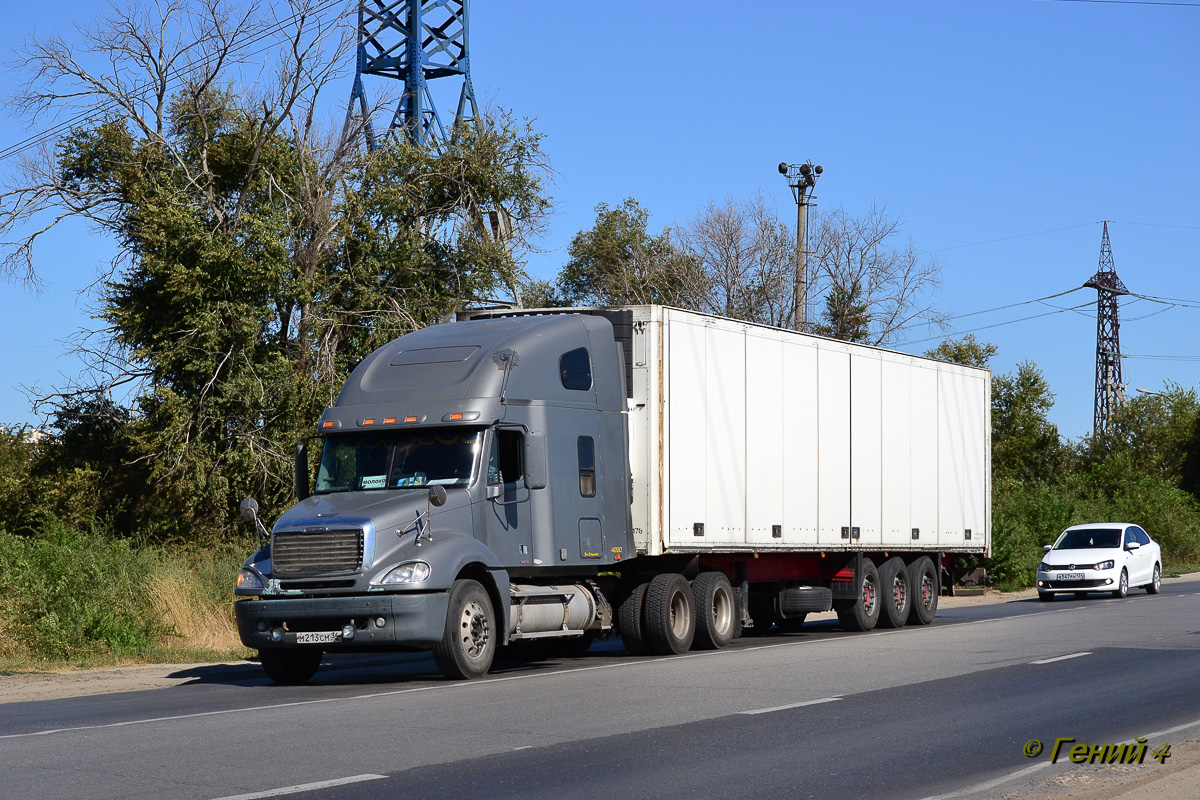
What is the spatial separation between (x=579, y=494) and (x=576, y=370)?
145cm

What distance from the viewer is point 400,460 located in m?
14.4

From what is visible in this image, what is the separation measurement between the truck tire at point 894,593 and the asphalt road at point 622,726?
4.64 metres

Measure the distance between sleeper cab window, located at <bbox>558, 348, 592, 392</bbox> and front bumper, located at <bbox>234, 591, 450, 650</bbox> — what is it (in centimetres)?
322

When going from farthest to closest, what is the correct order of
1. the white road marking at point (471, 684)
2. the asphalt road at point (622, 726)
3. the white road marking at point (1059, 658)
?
the white road marking at point (1059, 658), the white road marking at point (471, 684), the asphalt road at point (622, 726)

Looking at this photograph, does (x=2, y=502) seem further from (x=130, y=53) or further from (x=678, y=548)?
(x=678, y=548)

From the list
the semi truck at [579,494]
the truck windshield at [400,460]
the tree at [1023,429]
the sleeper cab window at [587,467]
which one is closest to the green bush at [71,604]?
the semi truck at [579,494]

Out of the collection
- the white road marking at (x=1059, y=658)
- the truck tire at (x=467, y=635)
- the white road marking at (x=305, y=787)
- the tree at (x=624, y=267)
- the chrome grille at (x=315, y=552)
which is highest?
the tree at (x=624, y=267)

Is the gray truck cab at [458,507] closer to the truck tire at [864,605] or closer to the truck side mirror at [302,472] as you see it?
the truck side mirror at [302,472]

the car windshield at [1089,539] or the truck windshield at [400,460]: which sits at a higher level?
the truck windshield at [400,460]

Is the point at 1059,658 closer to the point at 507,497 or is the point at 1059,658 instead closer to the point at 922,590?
the point at 507,497

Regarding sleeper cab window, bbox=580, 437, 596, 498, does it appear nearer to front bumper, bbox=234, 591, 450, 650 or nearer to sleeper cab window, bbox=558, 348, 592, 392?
sleeper cab window, bbox=558, 348, 592, 392

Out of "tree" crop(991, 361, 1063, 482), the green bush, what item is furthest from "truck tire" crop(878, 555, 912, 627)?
"tree" crop(991, 361, 1063, 482)

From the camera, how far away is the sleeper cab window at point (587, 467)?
50.5ft

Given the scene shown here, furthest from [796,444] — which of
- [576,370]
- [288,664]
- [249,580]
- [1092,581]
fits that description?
[1092,581]
